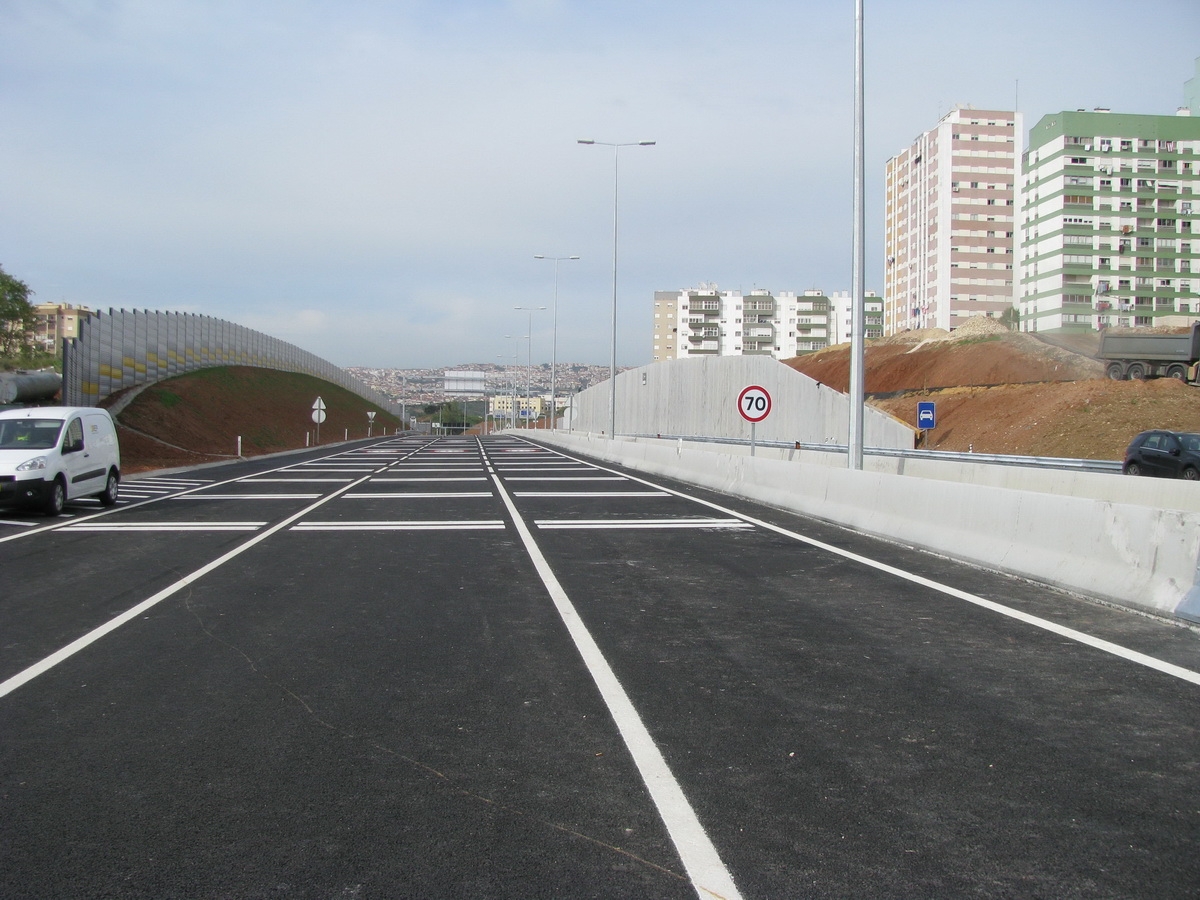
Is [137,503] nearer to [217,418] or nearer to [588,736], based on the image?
[588,736]

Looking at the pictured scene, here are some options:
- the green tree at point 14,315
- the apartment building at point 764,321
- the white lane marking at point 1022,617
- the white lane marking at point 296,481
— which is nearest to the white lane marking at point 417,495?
the white lane marking at point 296,481

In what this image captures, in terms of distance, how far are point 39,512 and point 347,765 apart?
48.4 feet

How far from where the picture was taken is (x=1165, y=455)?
78.4ft

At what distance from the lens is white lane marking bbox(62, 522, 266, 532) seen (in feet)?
47.2

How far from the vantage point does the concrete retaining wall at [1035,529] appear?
787 cm

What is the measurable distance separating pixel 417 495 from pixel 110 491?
5853 mm

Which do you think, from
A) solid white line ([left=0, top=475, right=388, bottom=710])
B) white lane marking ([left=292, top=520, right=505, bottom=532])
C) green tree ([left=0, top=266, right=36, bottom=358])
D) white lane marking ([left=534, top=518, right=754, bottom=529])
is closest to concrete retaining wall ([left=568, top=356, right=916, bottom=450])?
white lane marking ([left=534, top=518, right=754, bottom=529])

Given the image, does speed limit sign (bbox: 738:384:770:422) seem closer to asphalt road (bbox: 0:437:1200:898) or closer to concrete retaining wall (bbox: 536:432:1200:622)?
concrete retaining wall (bbox: 536:432:1200:622)

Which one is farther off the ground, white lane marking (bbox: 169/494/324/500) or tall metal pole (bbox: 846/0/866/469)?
tall metal pole (bbox: 846/0/866/469)

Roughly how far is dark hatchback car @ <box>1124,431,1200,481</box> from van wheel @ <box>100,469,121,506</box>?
23.6m

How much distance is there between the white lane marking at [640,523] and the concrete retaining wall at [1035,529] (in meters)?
1.68

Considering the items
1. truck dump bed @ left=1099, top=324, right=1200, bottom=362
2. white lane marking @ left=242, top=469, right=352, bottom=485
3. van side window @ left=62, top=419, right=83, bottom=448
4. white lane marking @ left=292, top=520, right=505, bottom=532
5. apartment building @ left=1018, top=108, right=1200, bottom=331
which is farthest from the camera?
apartment building @ left=1018, top=108, right=1200, bottom=331

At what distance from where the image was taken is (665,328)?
174 meters

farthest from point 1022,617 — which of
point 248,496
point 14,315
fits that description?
point 14,315
